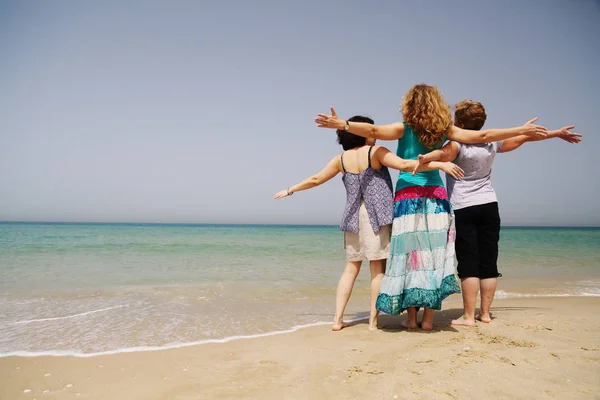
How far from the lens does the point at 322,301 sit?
18.5 ft

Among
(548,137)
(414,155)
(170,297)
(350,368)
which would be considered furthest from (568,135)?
(170,297)

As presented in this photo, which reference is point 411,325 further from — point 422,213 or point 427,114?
point 427,114

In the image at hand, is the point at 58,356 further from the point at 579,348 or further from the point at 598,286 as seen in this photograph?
the point at 598,286

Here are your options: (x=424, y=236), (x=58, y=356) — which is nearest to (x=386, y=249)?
(x=424, y=236)

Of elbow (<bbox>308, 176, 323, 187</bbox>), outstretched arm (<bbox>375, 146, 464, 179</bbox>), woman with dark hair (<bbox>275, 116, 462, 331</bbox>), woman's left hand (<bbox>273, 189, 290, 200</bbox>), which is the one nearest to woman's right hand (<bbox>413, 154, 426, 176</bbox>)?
outstretched arm (<bbox>375, 146, 464, 179</bbox>)

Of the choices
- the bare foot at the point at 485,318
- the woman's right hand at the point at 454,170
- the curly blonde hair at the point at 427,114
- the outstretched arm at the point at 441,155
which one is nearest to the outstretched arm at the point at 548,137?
the outstretched arm at the point at 441,155

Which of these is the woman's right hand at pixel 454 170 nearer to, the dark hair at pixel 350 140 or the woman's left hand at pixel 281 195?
the dark hair at pixel 350 140

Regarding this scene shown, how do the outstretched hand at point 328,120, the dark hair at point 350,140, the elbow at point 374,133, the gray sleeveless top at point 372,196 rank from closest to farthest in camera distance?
the outstretched hand at point 328,120 → the elbow at point 374,133 → the gray sleeveless top at point 372,196 → the dark hair at point 350,140

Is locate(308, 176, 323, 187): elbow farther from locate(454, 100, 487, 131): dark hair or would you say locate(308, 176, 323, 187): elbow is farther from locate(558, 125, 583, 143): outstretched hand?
locate(558, 125, 583, 143): outstretched hand

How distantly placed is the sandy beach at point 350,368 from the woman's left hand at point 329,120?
179cm

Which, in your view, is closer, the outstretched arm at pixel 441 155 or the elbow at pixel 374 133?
the outstretched arm at pixel 441 155

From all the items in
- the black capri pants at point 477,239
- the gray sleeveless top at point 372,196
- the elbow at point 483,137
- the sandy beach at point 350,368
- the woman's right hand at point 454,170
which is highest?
the elbow at point 483,137

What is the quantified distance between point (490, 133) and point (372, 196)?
1143 mm

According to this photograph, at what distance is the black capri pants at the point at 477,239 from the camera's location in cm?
371
